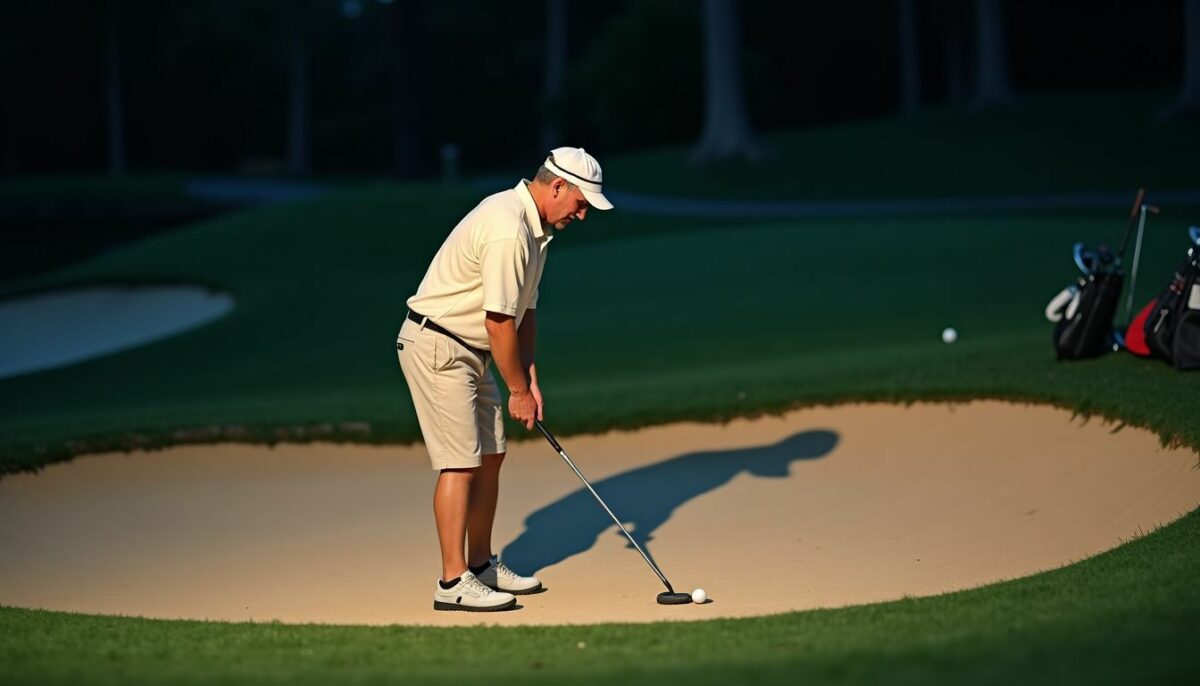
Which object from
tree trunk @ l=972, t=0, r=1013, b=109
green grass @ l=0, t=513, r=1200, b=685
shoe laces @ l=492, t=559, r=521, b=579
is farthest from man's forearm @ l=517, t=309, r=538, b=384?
tree trunk @ l=972, t=0, r=1013, b=109

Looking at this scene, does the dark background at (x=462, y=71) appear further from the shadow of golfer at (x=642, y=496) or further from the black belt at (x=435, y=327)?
the black belt at (x=435, y=327)

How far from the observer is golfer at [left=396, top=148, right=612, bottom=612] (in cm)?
663

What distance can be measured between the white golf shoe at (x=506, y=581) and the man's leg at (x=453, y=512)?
0.38 m

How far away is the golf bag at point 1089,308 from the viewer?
419 inches

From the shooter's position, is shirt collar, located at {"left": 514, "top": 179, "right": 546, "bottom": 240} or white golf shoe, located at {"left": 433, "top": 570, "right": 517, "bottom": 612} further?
white golf shoe, located at {"left": 433, "top": 570, "right": 517, "bottom": 612}

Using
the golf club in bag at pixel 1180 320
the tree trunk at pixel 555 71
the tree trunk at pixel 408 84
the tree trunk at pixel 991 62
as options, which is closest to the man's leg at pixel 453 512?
the golf club in bag at pixel 1180 320

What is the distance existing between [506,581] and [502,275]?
5.24ft

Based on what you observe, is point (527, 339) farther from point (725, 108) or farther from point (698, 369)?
point (725, 108)

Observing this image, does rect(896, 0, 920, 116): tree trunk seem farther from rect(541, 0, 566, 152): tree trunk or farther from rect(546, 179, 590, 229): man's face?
rect(546, 179, 590, 229): man's face

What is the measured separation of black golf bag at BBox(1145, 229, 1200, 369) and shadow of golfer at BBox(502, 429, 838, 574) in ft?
7.32

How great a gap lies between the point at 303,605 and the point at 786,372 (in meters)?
6.05

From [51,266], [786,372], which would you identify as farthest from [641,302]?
[51,266]

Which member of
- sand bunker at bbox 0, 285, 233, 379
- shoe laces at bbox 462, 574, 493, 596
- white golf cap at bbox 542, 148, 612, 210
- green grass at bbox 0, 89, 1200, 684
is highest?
white golf cap at bbox 542, 148, 612, 210

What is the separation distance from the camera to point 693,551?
8.18 meters
